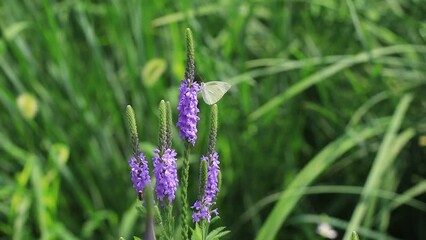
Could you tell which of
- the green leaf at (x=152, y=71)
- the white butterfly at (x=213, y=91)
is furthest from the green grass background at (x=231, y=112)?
the white butterfly at (x=213, y=91)

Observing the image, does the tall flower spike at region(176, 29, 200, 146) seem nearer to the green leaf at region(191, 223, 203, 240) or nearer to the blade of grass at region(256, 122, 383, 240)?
the green leaf at region(191, 223, 203, 240)

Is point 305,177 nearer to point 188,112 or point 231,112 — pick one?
point 231,112

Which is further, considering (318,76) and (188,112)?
(318,76)

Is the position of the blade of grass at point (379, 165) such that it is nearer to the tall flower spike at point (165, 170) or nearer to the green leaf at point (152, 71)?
the green leaf at point (152, 71)

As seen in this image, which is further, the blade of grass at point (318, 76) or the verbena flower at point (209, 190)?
the blade of grass at point (318, 76)

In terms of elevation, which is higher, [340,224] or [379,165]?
[379,165]

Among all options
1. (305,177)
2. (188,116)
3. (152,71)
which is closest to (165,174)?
(188,116)

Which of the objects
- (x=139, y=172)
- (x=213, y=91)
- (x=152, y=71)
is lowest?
(x=139, y=172)
